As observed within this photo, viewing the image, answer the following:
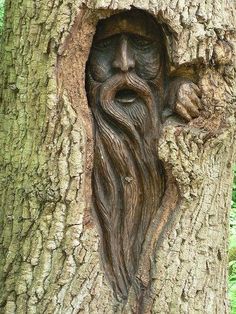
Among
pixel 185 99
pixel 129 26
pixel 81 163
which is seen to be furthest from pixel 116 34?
A: pixel 81 163

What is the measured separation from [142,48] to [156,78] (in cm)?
15

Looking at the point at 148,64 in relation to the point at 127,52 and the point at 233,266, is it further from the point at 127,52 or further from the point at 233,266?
the point at 233,266

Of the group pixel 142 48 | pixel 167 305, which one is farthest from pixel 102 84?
pixel 167 305

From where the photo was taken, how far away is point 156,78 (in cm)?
240

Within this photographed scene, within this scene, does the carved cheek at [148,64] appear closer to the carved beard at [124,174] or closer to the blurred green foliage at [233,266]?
the carved beard at [124,174]

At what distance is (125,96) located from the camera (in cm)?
243

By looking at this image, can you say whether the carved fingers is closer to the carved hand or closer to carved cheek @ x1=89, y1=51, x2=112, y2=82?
the carved hand

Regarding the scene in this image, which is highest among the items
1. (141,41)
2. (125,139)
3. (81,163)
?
(141,41)

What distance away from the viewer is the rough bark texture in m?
2.28

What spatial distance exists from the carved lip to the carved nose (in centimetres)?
11

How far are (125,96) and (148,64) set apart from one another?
175 mm

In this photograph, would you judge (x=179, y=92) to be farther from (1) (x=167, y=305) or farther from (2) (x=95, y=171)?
(1) (x=167, y=305)

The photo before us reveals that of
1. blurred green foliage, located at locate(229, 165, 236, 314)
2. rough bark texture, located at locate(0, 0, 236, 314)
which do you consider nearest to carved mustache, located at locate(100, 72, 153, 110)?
rough bark texture, located at locate(0, 0, 236, 314)

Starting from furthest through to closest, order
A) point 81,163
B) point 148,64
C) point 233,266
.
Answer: point 233,266 < point 148,64 < point 81,163
